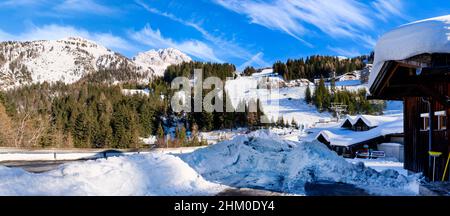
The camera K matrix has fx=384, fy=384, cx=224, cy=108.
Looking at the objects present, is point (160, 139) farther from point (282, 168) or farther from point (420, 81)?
point (420, 81)

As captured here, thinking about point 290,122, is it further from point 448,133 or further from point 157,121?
point 448,133

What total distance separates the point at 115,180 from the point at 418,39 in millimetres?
6805

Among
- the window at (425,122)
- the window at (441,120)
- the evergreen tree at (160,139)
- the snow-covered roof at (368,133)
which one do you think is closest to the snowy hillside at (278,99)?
the evergreen tree at (160,139)

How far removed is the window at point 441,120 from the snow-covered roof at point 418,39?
3.82 metres

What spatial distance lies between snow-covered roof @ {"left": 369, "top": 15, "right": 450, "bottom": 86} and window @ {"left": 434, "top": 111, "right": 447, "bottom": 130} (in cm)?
382

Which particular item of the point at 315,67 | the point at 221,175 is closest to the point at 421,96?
the point at 221,175

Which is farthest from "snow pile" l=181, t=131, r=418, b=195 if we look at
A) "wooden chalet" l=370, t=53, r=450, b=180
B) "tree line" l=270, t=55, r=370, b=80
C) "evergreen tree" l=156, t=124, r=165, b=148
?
"tree line" l=270, t=55, r=370, b=80

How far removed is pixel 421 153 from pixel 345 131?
116 ft

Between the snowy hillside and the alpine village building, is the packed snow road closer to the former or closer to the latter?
the alpine village building

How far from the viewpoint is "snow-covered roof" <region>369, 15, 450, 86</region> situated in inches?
243

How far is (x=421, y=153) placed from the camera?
12852mm

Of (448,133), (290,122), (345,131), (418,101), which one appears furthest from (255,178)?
(290,122)

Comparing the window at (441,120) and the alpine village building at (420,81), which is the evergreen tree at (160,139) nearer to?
the alpine village building at (420,81)
